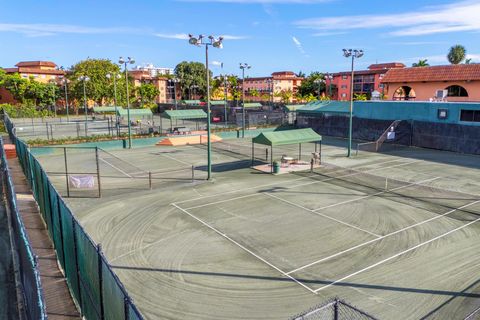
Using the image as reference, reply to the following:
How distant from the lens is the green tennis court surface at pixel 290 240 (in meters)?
12.1

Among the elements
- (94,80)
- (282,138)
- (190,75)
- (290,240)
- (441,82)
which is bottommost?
(290,240)

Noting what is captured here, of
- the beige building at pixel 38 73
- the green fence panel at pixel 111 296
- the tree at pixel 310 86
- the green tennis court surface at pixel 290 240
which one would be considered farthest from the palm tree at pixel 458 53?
the green fence panel at pixel 111 296

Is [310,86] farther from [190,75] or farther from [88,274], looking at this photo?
[88,274]

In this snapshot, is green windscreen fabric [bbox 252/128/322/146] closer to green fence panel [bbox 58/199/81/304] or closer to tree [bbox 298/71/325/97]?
green fence panel [bbox 58/199/81/304]

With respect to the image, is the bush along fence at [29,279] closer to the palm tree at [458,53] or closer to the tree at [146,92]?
the tree at [146,92]

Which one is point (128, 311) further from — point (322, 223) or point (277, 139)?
point (277, 139)

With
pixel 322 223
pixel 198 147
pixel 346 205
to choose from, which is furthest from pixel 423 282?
pixel 198 147

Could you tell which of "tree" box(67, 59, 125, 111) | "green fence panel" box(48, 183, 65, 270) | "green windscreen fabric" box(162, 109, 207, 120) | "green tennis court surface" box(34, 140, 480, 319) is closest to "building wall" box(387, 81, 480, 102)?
"green tennis court surface" box(34, 140, 480, 319)

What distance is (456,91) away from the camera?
51.3 m

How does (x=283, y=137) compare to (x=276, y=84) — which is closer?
(x=283, y=137)

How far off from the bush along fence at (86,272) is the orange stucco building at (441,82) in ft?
150

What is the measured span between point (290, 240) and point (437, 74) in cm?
4645

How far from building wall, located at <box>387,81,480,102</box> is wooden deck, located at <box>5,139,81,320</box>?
5146cm

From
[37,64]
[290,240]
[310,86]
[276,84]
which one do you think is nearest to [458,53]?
[310,86]
